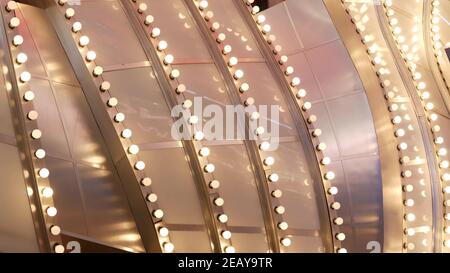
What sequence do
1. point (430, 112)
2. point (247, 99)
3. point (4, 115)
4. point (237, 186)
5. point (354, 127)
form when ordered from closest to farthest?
1. point (4, 115)
2. point (237, 186)
3. point (247, 99)
4. point (354, 127)
5. point (430, 112)

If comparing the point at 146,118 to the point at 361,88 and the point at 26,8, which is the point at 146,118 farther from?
the point at 361,88

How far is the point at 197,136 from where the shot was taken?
7559mm

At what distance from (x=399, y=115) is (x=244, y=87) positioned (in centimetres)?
271

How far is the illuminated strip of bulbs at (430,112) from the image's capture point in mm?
9602

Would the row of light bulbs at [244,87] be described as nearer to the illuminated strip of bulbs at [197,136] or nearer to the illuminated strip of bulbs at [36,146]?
the illuminated strip of bulbs at [197,136]

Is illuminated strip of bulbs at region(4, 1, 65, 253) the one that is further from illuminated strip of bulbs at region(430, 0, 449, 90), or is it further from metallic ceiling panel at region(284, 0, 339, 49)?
illuminated strip of bulbs at region(430, 0, 449, 90)

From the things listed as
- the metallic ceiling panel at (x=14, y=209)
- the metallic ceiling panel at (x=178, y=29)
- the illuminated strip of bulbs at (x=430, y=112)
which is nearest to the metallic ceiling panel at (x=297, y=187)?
the metallic ceiling panel at (x=178, y=29)

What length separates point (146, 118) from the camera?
24.2ft

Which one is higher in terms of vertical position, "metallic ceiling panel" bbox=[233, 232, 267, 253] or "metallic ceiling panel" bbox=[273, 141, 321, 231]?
"metallic ceiling panel" bbox=[273, 141, 321, 231]

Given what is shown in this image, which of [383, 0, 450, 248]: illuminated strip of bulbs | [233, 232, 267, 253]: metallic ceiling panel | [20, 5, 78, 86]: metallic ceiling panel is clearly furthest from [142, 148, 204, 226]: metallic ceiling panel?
[383, 0, 450, 248]: illuminated strip of bulbs

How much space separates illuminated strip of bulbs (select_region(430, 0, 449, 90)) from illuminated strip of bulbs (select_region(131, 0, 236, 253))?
519 centimetres

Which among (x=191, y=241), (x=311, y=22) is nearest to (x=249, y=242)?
(x=191, y=241)

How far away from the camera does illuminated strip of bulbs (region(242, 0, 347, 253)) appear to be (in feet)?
27.5

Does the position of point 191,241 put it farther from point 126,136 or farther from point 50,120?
point 50,120
